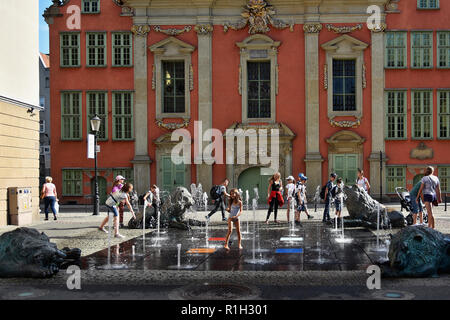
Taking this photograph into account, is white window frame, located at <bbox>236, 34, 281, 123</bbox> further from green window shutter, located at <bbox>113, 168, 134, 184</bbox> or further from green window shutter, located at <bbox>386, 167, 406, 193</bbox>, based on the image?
green window shutter, located at <bbox>386, 167, 406, 193</bbox>

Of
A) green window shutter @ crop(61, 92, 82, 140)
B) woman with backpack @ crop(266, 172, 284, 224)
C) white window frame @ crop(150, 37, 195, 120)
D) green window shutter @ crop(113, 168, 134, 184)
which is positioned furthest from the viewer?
green window shutter @ crop(61, 92, 82, 140)

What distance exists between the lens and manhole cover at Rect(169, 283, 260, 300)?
7109mm

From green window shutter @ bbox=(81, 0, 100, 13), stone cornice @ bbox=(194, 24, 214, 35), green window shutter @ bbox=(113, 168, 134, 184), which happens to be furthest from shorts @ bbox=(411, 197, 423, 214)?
green window shutter @ bbox=(81, 0, 100, 13)

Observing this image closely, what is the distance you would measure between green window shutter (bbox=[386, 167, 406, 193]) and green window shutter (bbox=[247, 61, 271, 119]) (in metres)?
7.14

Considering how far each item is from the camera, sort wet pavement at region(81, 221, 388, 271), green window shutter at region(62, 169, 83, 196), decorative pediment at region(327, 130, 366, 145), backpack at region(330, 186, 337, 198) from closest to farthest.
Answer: wet pavement at region(81, 221, 388, 271), backpack at region(330, 186, 337, 198), decorative pediment at region(327, 130, 366, 145), green window shutter at region(62, 169, 83, 196)

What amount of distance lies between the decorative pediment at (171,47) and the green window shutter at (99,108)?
12.2 ft

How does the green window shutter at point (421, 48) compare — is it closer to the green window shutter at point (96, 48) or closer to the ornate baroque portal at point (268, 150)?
the ornate baroque portal at point (268, 150)

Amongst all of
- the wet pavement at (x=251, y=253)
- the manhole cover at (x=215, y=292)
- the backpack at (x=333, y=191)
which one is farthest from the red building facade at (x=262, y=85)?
the manhole cover at (x=215, y=292)

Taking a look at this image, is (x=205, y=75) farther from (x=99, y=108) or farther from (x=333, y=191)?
(x=333, y=191)

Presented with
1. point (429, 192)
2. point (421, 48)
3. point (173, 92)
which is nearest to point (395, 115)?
point (421, 48)

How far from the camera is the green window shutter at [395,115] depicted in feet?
91.3

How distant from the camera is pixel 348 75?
28062mm
